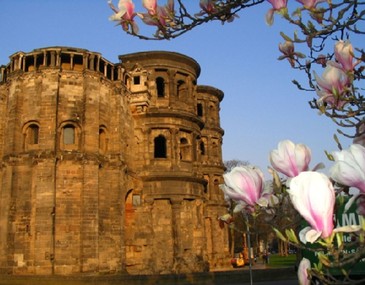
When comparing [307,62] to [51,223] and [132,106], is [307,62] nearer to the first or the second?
[51,223]

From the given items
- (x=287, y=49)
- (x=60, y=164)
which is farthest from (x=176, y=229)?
(x=287, y=49)

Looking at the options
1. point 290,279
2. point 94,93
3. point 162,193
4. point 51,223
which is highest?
point 94,93

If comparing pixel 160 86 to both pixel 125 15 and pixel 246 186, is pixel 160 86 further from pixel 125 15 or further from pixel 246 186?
pixel 246 186

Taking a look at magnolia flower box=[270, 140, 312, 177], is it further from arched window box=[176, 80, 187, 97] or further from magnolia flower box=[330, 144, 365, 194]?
arched window box=[176, 80, 187, 97]

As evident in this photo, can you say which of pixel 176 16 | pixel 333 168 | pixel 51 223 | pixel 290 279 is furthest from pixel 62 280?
pixel 333 168

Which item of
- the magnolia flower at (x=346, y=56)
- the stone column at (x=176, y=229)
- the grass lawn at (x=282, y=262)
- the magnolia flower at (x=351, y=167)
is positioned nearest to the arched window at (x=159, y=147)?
the stone column at (x=176, y=229)

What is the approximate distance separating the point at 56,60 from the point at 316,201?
73.2ft

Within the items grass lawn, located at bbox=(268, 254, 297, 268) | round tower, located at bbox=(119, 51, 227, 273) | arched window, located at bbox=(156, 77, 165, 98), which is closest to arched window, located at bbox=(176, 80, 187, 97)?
round tower, located at bbox=(119, 51, 227, 273)

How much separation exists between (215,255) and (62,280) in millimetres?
17799

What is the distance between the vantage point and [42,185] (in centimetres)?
2083

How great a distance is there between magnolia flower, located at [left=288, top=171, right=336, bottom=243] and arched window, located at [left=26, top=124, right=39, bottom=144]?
21.8m

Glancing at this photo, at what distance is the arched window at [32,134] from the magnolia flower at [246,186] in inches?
830

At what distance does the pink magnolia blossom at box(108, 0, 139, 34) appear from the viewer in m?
3.55

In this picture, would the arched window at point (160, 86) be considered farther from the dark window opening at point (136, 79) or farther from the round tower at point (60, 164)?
the round tower at point (60, 164)
